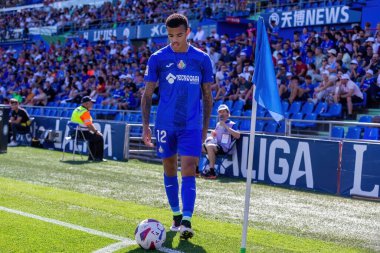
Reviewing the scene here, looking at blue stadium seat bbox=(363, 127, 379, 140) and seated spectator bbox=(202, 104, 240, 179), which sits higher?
blue stadium seat bbox=(363, 127, 379, 140)

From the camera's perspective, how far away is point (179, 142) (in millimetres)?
5730

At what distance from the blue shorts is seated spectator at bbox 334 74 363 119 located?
8989mm

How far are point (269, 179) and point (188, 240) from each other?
19.5ft

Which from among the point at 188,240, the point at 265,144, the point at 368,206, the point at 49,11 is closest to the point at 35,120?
the point at 265,144

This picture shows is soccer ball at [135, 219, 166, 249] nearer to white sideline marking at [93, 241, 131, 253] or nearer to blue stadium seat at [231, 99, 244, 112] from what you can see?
white sideline marking at [93, 241, 131, 253]

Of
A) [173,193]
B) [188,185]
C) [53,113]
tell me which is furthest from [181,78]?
[53,113]

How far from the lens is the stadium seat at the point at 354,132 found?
12.1 m

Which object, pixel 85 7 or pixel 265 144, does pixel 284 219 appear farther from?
pixel 85 7

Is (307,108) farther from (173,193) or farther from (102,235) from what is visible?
(102,235)

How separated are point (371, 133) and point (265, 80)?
7.46m

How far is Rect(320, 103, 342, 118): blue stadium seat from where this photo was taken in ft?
46.5

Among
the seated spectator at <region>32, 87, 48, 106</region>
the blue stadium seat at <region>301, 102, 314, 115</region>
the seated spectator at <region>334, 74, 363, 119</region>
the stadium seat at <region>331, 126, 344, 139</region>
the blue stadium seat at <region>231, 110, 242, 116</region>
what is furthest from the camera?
the seated spectator at <region>32, 87, 48, 106</region>

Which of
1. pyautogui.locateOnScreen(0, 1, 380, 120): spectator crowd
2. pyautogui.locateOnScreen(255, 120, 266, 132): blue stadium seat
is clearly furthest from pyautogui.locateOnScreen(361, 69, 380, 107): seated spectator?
pyautogui.locateOnScreen(255, 120, 266, 132): blue stadium seat

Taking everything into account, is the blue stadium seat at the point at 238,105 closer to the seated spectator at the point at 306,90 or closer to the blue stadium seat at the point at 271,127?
the seated spectator at the point at 306,90
